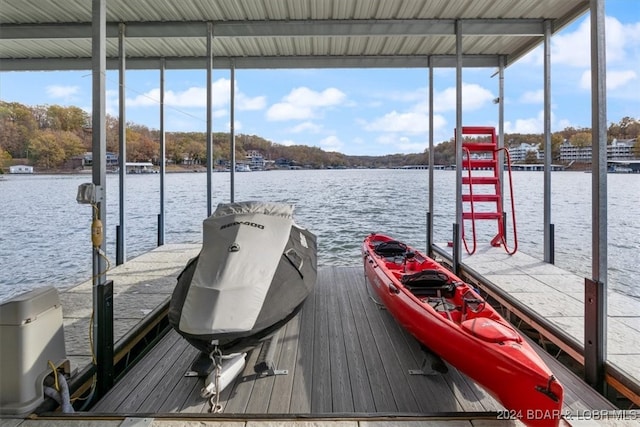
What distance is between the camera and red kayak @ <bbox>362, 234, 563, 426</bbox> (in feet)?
6.16

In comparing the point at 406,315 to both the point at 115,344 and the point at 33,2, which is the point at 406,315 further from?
the point at 33,2

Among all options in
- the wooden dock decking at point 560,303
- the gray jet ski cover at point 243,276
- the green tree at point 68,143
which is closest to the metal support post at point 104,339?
the gray jet ski cover at point 243,276

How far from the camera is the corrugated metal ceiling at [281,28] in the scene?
14.7 ft

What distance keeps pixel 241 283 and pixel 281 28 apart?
3765mm

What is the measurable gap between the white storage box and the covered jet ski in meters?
0.67

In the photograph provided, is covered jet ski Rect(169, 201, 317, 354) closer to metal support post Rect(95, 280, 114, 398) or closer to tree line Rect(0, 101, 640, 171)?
metal support post Rect(95, 280, 114, 398)

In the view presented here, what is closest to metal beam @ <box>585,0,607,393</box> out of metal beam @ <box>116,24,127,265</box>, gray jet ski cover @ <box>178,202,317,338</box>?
gray jet ski cover @ <box>178,202,317,338</box>

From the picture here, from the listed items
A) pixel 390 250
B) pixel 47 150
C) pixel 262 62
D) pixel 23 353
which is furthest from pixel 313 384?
pixel 47 150

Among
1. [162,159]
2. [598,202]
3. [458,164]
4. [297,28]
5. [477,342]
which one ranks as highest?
[297,28]

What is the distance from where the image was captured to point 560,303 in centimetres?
349

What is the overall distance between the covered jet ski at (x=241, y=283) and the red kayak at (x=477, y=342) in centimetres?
79

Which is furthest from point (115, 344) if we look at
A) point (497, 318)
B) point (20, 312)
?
point (497, 318)

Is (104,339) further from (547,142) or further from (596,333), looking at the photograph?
(547,142)

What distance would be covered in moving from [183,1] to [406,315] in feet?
13.4
